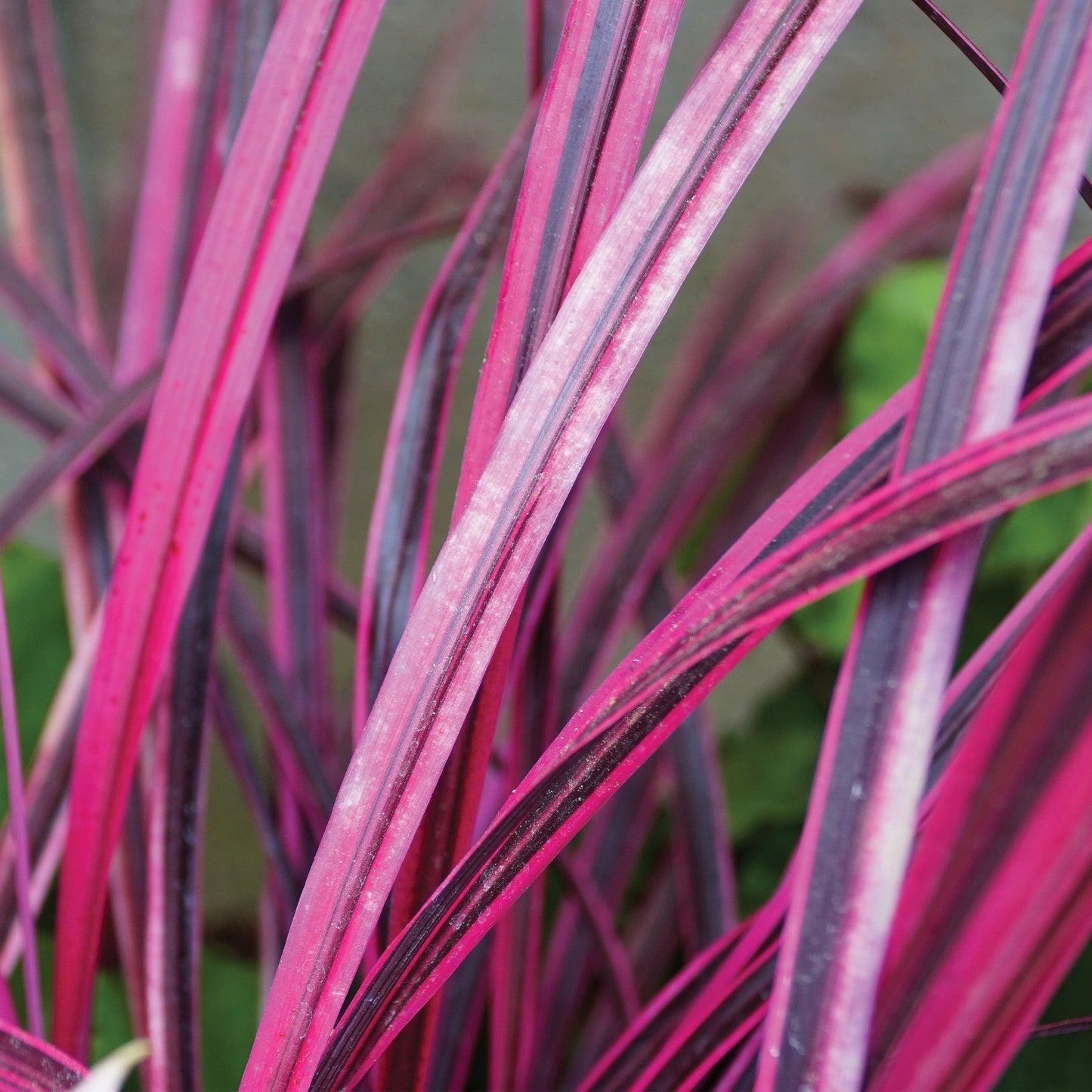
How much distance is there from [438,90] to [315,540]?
41 centimetres

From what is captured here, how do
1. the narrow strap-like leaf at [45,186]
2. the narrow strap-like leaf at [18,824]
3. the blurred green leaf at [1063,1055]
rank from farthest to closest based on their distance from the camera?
the narrow strap-like leaf at [45,186] < the blurred green leaf at [1063,1055] < the narrow strap-like leaf at [18,824]

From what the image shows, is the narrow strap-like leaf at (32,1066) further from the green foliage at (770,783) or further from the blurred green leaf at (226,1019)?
the green foliage at (770,783)

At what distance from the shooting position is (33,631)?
518 mm

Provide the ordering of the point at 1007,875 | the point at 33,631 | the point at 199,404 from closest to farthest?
1. the point at 1007,875
2. the point at 199,404
3. the point at 33,631

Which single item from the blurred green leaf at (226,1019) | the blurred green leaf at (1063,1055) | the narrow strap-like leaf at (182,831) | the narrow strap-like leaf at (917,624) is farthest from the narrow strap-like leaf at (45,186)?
the blurred green leaf at (1063,1055)

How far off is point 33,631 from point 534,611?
0.34 m

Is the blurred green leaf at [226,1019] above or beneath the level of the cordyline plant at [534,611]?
beneath

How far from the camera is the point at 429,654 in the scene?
220 millimetres

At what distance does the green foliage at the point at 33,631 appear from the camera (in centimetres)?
51

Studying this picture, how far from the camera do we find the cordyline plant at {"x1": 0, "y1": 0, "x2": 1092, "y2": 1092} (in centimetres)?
19

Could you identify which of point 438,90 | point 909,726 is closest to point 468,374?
point 438,90

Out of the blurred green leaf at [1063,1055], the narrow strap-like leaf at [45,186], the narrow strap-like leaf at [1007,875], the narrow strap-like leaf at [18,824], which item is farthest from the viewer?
the narrow strap-like leaf at [45,186]

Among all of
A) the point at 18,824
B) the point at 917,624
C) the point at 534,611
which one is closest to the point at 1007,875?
the point at 917,624

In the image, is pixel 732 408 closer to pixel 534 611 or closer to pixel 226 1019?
pixel 534 611
